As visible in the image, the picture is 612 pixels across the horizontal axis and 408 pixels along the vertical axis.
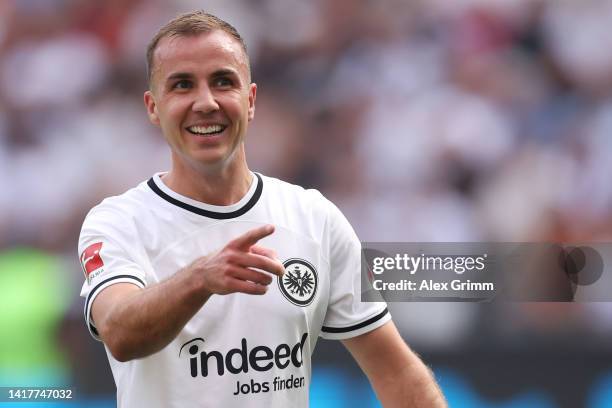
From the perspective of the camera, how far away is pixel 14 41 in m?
4.47

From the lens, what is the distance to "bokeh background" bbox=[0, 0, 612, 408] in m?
4.19

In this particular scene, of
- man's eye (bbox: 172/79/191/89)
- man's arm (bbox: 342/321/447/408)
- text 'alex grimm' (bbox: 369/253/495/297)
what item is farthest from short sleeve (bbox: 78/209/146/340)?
text 'alex grimm' (bbox: 369/253/495/297)

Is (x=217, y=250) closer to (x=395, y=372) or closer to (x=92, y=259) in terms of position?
(x=92, y=259)

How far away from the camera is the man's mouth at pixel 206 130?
85.0 inches

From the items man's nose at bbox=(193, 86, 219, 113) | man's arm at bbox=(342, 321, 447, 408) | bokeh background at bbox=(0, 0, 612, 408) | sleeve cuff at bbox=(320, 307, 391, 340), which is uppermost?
bokeh background at bbox=(0, 0, 612, 408)

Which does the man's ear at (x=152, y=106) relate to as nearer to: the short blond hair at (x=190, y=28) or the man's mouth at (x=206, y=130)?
the short blond hair at (x=190, y=28)

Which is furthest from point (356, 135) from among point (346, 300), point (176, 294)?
point (176, 294)

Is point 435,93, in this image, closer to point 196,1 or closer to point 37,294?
point 196,1

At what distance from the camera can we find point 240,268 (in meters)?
1.61

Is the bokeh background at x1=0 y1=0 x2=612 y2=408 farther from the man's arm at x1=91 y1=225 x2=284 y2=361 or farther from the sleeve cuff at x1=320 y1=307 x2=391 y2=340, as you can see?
the man's arm at x1=91 y1=225 x2=284 y2=361

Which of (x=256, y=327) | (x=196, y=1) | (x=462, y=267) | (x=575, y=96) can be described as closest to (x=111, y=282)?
(x=256, y=327)

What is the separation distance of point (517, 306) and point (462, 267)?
1.04ft

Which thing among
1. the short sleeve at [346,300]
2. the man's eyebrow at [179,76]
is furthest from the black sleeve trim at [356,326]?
the man's eyebrow at [179,76]

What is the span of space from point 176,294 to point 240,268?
173mm
